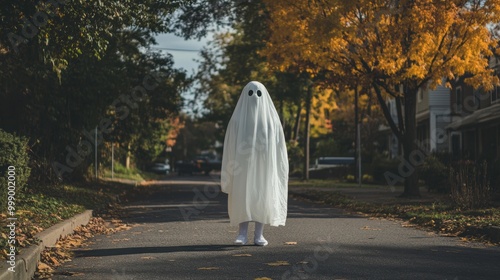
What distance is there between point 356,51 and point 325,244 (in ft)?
36.6

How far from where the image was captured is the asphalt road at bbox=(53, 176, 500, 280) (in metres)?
7.61

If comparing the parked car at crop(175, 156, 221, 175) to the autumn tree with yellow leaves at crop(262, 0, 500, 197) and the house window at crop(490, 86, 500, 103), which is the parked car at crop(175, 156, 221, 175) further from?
the autumn tree with yellow leaves at crop(262, 0, 500, 197)

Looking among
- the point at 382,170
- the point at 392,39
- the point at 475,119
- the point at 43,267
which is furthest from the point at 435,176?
the point at 43,267

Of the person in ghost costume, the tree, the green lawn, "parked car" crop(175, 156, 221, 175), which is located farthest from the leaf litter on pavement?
"parked car" crop(175, 156, 221, 175)

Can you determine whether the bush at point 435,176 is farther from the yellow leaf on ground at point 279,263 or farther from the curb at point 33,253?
the yellow leaf on ground at point 279,263

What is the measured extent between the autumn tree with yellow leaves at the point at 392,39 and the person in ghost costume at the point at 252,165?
986 centimetres

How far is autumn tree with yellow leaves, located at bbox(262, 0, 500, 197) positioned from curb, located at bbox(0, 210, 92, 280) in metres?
10.0

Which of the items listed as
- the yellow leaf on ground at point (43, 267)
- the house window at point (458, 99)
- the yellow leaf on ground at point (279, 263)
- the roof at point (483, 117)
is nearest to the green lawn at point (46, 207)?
the yellow leaf on ground at point (43, 267)

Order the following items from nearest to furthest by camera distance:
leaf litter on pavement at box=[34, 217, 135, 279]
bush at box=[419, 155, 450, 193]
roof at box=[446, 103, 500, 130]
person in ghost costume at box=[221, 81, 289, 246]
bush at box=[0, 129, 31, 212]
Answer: leaf litter on pavement at box=[34, 217, 135, 279] → person in ghost costume at box=[221, 81, 289, 246] → bush at box=[0, 129, 31, 212] → bush at box=[419, 155, 450, 193] → roof at box=[446, 103, 500, 130]

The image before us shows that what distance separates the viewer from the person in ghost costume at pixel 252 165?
9680 mm

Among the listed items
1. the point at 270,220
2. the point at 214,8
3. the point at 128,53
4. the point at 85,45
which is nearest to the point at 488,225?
the point at 270,220

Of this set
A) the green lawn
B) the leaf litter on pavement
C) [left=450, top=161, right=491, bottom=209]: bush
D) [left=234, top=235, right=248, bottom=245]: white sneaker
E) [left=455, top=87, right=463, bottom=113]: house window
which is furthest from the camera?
[left=455, top=87, right=463, bottom=113]: house window

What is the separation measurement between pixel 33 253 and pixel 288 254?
9.53 feet

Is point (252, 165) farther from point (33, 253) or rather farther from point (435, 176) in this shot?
point (435, 176)
